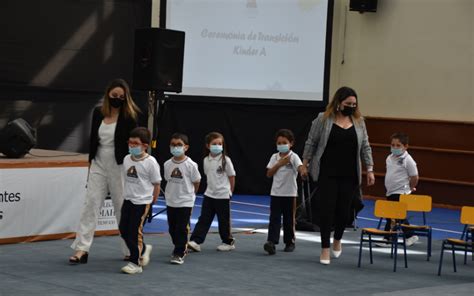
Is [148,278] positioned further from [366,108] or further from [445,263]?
[366,108]

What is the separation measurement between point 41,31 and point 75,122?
1.57 meters

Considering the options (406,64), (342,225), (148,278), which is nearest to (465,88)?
(406,64)

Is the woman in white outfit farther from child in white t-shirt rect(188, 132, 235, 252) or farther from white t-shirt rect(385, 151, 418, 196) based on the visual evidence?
white t-shirt rect(385, 151, 418, 196)

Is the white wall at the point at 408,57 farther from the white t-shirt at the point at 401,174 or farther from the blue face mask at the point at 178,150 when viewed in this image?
the blue face mask at the point at 178,150

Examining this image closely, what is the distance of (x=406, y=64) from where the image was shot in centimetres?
1892

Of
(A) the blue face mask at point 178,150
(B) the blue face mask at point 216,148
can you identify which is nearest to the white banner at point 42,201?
(B) the blue face mask at point 216,148

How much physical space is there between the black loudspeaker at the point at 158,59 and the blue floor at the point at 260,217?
1.82m

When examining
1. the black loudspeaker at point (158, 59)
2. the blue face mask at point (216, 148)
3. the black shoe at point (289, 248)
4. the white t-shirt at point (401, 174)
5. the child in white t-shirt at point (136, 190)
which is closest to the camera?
the child in white t-shirt at point (136, 190)

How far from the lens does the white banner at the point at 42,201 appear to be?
10273 mm

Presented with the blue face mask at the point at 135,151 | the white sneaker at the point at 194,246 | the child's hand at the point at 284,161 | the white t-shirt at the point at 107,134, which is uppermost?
the white t-shirt at the point at 107,134

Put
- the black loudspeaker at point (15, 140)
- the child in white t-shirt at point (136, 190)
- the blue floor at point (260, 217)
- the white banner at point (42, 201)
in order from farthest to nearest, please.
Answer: the blue floor at point (260, 217) → the black loudspeaker at point (15, 140) → the white banner at point (42, 201) → the child in white t-shirt at point (136, 190)

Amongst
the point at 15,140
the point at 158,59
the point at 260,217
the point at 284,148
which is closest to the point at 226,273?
the point at 284,148

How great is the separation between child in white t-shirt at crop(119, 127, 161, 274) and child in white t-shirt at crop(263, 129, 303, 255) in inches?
77.2

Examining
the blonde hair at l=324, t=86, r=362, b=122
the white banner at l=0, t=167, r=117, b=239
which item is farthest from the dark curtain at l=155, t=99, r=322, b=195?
the blonde hair at l=324, t=86, r=362, b=122
